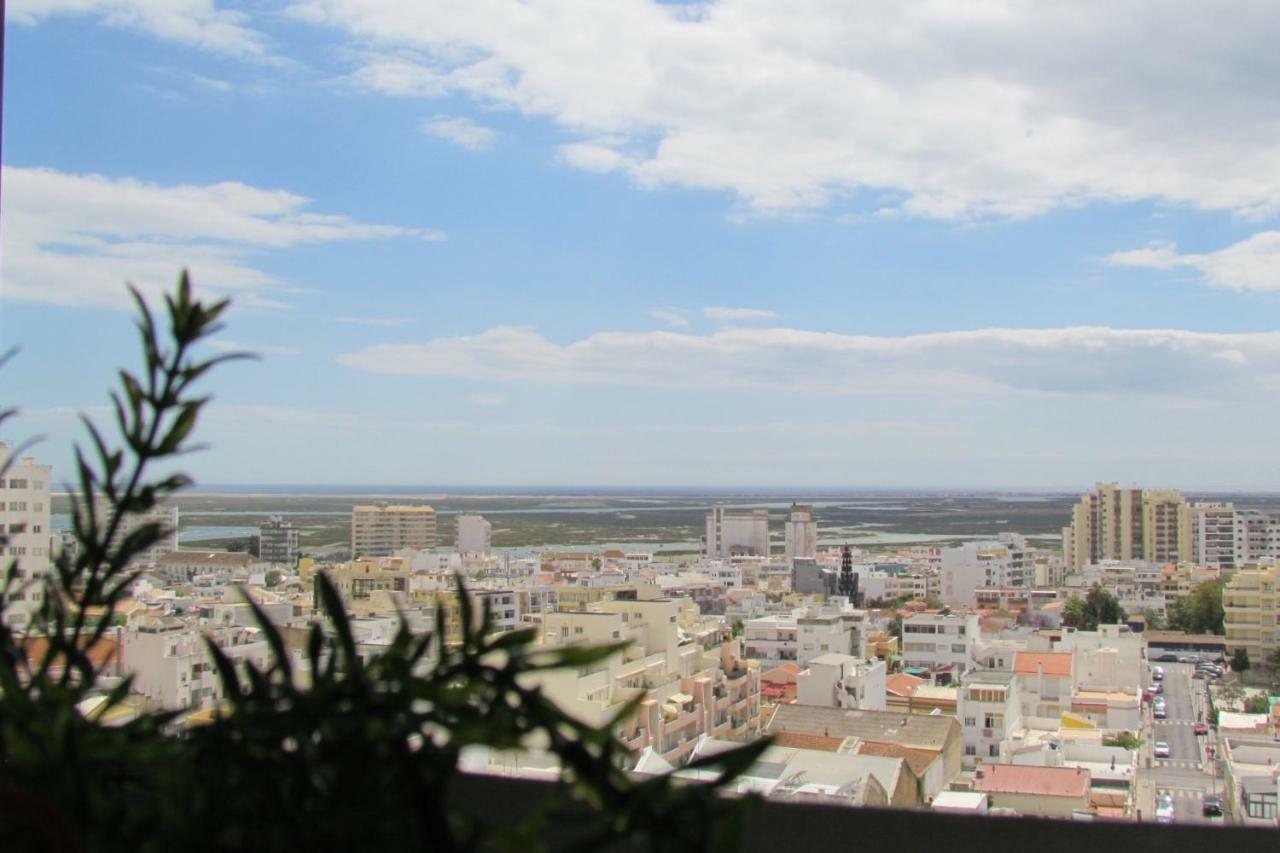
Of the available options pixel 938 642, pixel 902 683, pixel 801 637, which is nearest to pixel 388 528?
pixel 801 637

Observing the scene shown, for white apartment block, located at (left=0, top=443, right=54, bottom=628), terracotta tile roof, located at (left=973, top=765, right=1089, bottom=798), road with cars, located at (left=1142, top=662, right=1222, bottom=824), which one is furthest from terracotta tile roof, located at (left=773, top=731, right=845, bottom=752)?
white apartment block, located at (left=0, top=443, right=54, bottom=628)

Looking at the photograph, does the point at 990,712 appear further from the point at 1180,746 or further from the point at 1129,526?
the point at 1129,526

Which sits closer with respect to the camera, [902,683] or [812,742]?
[812,742]

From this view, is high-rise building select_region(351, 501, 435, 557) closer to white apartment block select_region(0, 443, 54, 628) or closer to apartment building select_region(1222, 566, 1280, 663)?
white apartment block select_region(0, 443, 54, 628)

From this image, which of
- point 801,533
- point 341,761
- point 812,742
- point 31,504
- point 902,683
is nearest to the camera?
point 341,761

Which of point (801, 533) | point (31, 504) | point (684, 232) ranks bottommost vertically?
point (801, 533)

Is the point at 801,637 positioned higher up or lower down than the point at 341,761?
lower down

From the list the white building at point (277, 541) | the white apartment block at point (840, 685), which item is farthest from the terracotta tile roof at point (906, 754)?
the white building at point (277, 541)

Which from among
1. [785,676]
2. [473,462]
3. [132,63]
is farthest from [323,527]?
[785,676]
